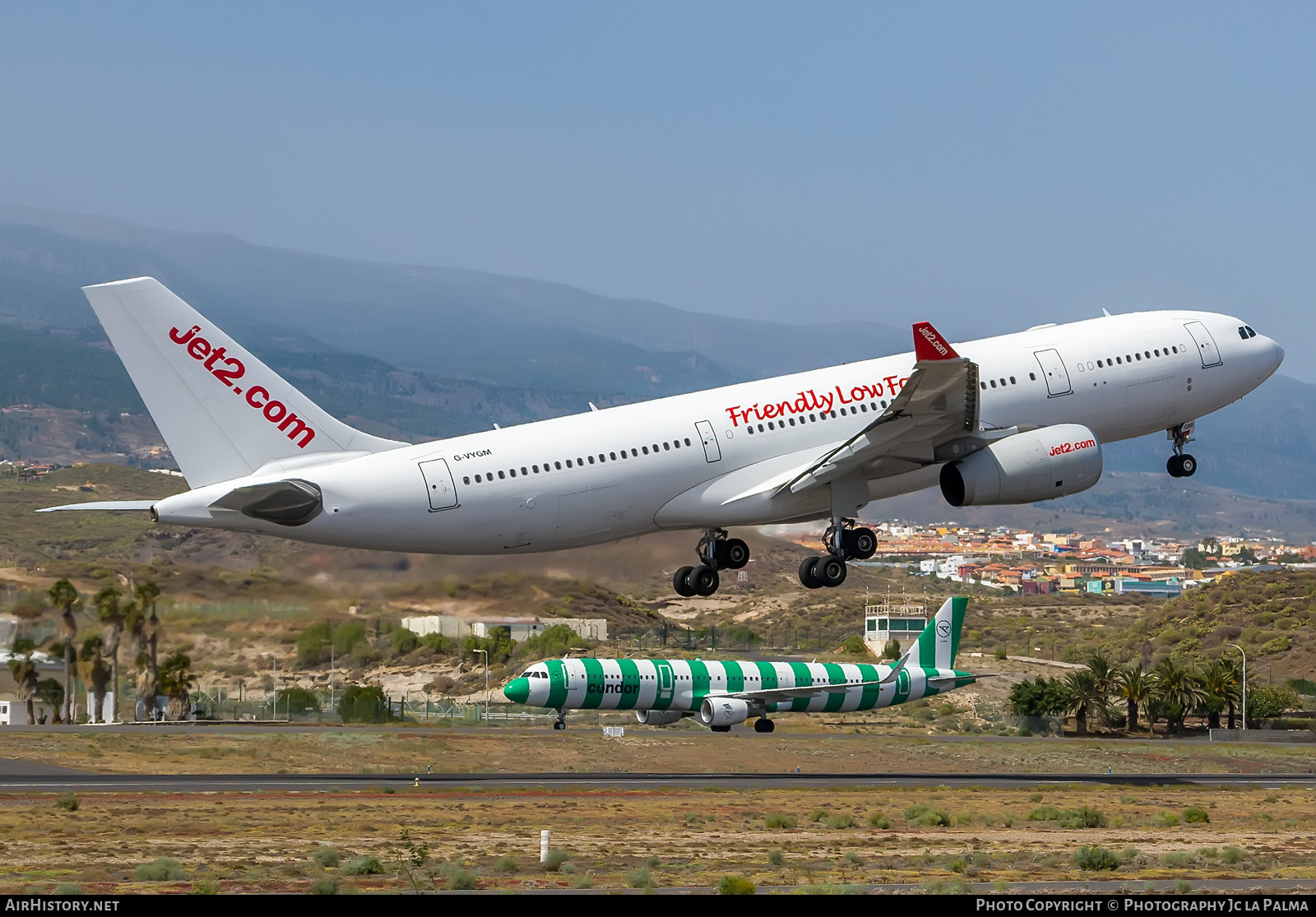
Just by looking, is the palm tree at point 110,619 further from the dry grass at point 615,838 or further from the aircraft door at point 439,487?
the aircraft door at point 439,487

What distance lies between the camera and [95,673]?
64500 mm

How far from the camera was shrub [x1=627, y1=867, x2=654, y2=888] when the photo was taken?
34719 mm

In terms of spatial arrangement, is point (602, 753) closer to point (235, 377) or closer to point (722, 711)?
point (722, 711)

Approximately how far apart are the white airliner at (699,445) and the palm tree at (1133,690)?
6152 cm

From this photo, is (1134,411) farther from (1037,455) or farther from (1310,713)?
(1310,713)

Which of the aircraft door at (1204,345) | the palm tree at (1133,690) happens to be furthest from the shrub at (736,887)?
the palm tree at (1133,690)

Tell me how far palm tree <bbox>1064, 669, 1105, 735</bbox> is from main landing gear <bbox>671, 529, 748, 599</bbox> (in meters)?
66.6

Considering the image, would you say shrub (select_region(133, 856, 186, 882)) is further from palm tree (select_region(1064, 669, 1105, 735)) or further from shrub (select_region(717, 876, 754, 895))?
palm tree (select_region(1064, 669, 1105, 735))

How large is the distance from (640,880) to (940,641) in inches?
2432

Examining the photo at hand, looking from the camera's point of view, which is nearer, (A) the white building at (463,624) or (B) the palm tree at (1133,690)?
(A) the white building at (463,624)

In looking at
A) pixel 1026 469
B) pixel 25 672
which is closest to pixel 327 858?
pixel 1026 469

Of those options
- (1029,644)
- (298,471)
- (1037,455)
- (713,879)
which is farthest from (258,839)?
(1029,644)

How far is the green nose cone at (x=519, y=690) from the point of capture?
81312 millimetres

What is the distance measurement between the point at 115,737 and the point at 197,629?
27044mm
